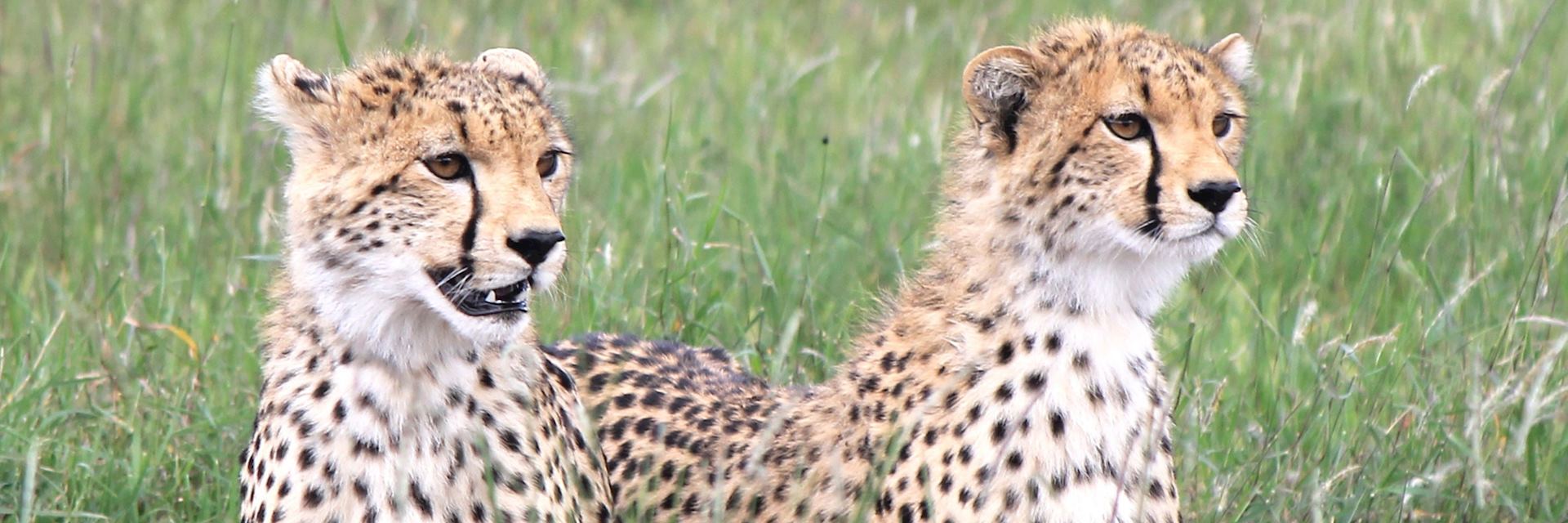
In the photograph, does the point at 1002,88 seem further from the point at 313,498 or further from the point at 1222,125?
the point at 313,498

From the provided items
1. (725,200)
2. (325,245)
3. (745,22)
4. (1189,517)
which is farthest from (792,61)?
(325,245)

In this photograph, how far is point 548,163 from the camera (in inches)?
122

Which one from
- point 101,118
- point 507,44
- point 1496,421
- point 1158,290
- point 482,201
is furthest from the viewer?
point 507,44

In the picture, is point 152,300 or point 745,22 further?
point 745,22

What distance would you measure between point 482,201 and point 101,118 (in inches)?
114

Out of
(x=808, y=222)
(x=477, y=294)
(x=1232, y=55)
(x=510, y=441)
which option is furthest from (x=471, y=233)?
(x=808, y=222)

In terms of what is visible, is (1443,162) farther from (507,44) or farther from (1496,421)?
(507,44)

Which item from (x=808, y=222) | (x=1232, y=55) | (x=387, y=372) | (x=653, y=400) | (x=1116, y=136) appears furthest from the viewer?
(x=808, y=222)

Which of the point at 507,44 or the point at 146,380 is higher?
the point at 507,44

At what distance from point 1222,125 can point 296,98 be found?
1.36 m

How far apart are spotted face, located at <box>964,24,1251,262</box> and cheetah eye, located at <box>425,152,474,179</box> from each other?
0.84 m

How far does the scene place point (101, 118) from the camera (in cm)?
550

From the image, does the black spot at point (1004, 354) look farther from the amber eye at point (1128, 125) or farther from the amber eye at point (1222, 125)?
the amber eye at point (1222, 125)

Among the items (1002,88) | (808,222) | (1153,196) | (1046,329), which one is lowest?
(808,222)
